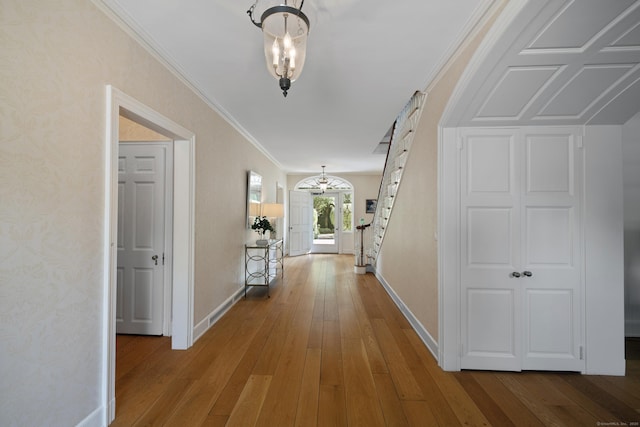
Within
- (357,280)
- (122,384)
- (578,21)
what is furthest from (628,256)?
(122,384)

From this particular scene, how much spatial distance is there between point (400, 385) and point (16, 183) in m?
2.68

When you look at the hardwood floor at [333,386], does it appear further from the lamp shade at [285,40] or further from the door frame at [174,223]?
the lamp shade at [285,40]

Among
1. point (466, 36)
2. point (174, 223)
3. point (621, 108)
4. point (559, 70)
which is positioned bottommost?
point (174, 223)

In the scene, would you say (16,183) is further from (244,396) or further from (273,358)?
(273,358)

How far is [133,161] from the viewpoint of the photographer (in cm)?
296

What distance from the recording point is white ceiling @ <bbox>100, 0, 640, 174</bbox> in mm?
1524

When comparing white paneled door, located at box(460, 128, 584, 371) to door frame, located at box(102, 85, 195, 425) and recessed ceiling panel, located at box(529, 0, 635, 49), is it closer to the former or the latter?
recessed ceiling panel, located at box(529, 0, 635, 49)

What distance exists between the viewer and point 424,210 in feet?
9.12

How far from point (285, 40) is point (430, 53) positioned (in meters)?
1.43

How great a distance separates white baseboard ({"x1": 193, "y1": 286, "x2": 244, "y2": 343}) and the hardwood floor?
9 cm

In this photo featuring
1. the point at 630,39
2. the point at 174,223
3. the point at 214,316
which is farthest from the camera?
the point at 214,316

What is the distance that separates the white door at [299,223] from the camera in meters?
8.37

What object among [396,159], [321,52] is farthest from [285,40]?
[396,159]

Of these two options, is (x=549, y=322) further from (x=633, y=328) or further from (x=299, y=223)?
(x=299, y=223)
